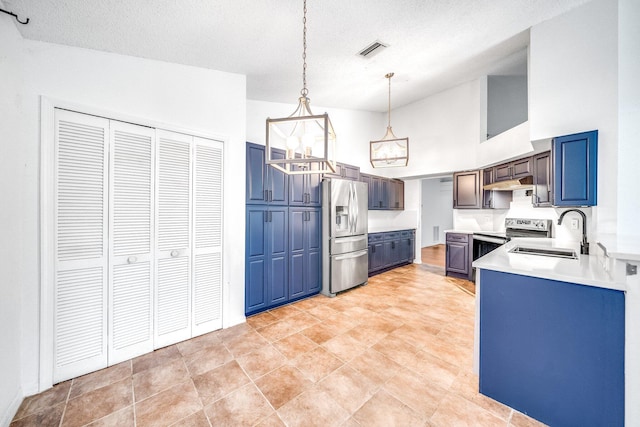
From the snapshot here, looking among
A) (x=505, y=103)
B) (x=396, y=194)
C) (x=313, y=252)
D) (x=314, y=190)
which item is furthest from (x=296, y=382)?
(x=505, y=103)

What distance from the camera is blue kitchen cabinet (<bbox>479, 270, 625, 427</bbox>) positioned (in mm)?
1289

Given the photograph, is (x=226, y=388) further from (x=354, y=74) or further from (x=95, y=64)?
(x=354, y=74)

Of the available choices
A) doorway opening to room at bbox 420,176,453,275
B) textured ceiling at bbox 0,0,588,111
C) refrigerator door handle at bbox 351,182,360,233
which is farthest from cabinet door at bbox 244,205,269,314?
doorway opening to room at bbox 420,176,453,275

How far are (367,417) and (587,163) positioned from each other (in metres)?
2.94

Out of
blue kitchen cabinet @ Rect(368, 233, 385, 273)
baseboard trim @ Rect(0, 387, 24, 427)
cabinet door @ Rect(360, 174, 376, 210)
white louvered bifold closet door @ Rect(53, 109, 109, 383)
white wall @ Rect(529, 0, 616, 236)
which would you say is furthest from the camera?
cabinet door @ Rect(360, 174, 376, 210)

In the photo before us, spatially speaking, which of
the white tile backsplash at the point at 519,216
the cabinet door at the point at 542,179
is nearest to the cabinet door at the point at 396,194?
the white tile backsplash at the point at 519,216

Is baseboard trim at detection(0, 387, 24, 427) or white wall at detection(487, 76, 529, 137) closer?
baseboard trim at detection(0, 387, 24, 427)

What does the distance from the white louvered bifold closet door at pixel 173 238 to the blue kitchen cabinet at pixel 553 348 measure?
2631mm

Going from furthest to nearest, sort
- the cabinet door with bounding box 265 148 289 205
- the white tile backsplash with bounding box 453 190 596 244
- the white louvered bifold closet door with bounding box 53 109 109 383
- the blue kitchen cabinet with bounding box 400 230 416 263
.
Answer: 1. the blue kitchen cabinet with bounding box 400 230 416 263
2. the cabinet door with bounding box 265 148 289 205
3. the white tile backsplash with bounding box 453 190 596 244
4. the white louvered bifold closet door with bounding box 53 109 109 383

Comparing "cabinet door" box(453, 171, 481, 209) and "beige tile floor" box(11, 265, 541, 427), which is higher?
"cabinet door" box(453, 171, 481, 209)

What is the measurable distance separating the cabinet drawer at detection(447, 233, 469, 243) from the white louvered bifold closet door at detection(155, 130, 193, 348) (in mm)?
4434

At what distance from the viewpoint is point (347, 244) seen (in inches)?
151

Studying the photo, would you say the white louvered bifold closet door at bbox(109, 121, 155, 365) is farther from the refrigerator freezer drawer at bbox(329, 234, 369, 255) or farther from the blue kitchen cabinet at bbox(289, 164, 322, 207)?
the refrigerator freezer drawer at bbox(329, 234, 369, 255)

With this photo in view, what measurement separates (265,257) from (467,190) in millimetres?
3935
